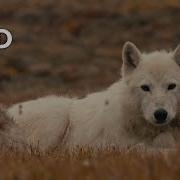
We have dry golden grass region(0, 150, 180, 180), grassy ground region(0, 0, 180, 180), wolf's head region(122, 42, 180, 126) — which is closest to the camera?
dry golden grass region(0, 150, 180, 180)

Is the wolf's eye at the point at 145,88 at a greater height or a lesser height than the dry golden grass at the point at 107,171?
greater

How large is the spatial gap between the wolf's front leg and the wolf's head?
0.27 m

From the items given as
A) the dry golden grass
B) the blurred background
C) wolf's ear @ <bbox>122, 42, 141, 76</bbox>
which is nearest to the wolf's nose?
wolf's ear @ <bbox>122, 42, 141, 76</bbox>

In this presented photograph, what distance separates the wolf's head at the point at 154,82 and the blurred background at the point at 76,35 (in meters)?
25.8

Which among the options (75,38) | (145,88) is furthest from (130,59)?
(75,38)

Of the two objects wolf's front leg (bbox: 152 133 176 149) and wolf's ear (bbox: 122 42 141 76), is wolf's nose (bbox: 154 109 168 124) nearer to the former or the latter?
wolf's front leg (bbox: 152 133 176 149)

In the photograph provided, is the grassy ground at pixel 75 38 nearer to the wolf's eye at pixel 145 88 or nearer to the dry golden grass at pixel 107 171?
the wolf's eye at pixel 145 88

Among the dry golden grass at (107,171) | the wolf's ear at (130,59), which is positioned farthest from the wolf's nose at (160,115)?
the dry golden grass at (107,171)

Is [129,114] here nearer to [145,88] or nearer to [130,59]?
[145,88]

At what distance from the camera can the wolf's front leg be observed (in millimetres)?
9906

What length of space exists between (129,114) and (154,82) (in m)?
0.60

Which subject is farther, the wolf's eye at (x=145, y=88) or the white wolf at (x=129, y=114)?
the wolf's eye at (x=145, y=88)

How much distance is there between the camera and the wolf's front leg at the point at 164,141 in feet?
32.5

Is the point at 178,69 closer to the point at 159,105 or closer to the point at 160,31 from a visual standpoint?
the point at 159,105
